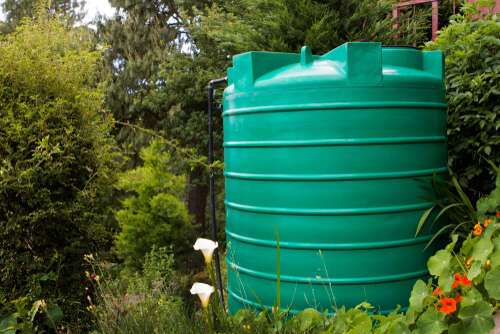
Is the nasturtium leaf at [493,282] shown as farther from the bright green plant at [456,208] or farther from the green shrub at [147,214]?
the green shrub at [147,214]

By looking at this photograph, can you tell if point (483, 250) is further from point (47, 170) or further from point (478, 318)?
point (47, 170)

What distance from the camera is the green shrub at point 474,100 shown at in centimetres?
260

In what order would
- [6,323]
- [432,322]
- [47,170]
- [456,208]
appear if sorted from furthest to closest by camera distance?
[47,170], [6,323], [456,208], [432,322]

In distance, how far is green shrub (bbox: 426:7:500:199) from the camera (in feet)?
8.54

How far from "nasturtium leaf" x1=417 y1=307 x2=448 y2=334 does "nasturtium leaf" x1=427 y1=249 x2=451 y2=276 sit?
0.22m

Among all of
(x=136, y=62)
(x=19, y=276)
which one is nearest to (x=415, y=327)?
(x=19, y=276)

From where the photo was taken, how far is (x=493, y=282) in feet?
5.11

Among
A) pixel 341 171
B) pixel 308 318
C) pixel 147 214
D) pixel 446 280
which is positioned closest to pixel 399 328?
pixel 446 280

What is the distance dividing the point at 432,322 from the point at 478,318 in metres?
0.16

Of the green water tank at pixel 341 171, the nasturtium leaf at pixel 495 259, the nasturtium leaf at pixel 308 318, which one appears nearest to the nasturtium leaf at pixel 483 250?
the nasturtium leaf at pixel 495 259

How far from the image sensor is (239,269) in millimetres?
2479

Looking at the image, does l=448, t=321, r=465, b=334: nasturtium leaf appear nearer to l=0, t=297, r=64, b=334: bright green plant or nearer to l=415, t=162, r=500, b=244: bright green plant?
l=415, t=162, r=500, b=244: bright green plant

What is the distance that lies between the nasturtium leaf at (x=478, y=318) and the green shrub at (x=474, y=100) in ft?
4.22

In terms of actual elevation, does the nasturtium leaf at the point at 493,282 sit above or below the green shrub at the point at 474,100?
below
